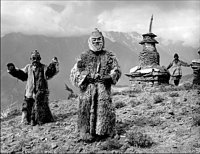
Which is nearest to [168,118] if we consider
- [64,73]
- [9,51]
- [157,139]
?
[157,139]

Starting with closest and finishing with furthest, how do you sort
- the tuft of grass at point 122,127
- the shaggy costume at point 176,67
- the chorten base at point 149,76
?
the tuft of grass at point 122,127, the chorten base at point 149,76, the shaggy costume at point 176,67

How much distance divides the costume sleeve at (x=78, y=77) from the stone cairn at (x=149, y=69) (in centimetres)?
1008

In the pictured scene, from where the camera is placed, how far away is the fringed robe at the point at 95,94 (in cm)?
730

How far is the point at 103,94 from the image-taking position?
24.2ft

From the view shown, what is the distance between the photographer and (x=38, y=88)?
32.8 ft

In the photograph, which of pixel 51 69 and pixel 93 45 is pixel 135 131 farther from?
pixel 51 69

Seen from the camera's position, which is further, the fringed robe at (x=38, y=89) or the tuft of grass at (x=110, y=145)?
the fringed robe at (x=38, y=89)

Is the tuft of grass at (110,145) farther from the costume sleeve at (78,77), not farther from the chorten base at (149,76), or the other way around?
the chorten base at (149,76)

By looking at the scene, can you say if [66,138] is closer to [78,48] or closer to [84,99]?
[84,99]

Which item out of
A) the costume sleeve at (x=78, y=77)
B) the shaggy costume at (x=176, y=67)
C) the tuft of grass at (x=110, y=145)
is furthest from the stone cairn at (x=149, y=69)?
the tuft of grass at (x=110, y=145)

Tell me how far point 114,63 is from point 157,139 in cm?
210

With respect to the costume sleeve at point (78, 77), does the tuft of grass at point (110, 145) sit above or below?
below

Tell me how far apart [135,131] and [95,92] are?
1.61 m

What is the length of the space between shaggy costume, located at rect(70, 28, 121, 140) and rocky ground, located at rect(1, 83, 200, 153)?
1.23 feet
